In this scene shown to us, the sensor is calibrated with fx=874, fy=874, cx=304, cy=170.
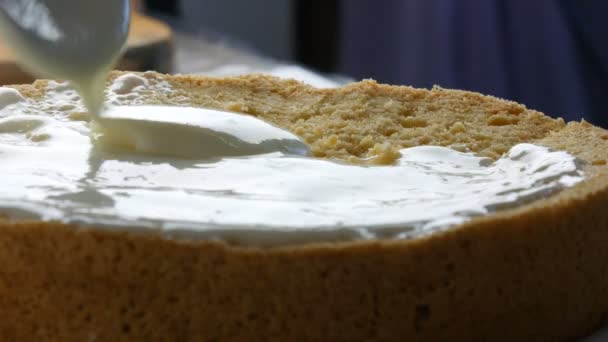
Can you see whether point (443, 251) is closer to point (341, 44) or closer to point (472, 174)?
point (472, 174)

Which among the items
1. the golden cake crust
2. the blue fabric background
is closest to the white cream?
the golden cake crust

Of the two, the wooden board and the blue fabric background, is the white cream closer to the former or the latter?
the wooden board

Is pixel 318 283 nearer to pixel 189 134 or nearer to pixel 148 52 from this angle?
pixel 189 134

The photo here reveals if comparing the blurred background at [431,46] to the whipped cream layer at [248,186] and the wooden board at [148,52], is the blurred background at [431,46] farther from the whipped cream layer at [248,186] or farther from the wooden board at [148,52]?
the whipped cream layer at [248,186]

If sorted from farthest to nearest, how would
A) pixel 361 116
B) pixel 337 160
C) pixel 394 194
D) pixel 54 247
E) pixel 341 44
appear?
1. pixel 341 44
2. pixel 361 116
3. pixel 337 160
4. pixel 394 194
5. pixel 54 247

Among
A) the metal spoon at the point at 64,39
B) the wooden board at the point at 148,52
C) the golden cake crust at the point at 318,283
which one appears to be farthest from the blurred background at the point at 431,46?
the golden cake crust at the point at 318,283

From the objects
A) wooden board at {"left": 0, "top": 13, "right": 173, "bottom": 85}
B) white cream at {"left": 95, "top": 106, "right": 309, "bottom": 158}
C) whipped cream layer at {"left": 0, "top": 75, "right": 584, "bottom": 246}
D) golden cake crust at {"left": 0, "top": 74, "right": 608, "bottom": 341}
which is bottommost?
golden cake crust at {"left": 0, "top": 74, "right": 608, "bottom": 341}

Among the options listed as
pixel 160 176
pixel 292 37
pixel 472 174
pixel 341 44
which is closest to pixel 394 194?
pixel 472 174
